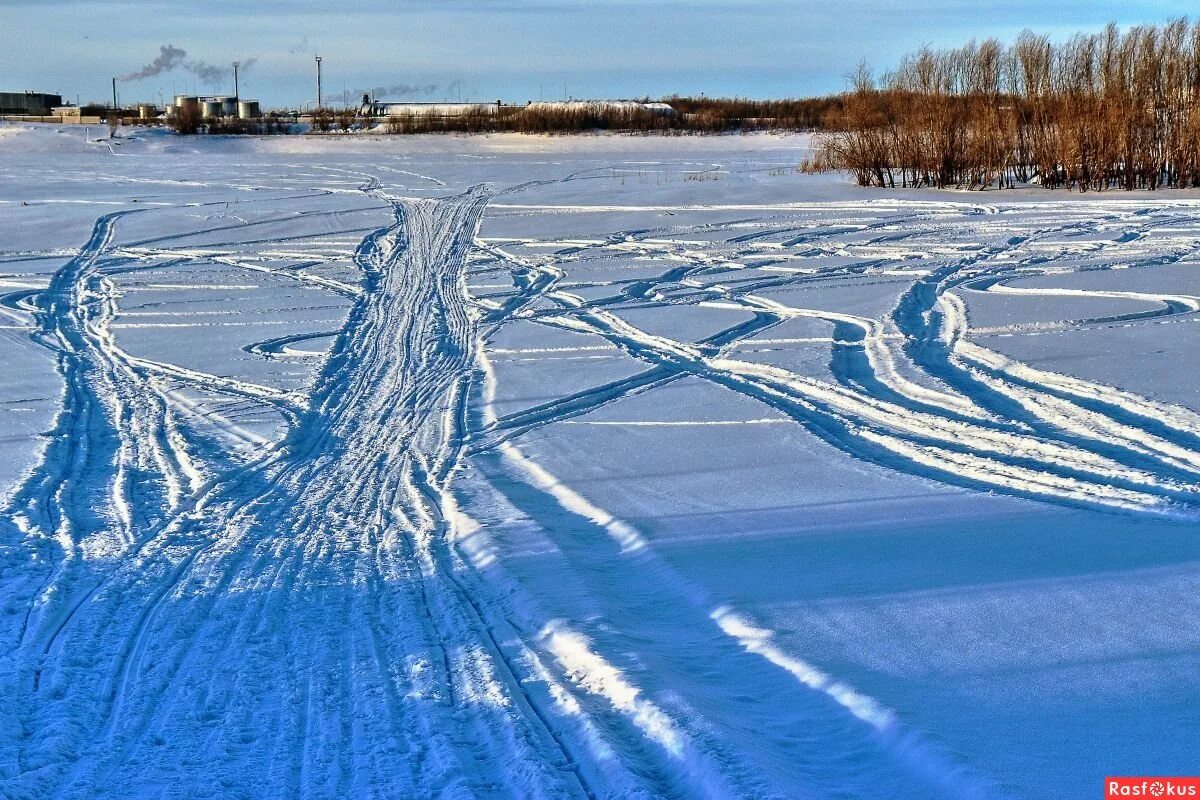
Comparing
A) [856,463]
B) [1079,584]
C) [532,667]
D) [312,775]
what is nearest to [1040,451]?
[856,463]

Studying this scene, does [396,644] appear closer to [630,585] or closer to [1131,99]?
[630,585]

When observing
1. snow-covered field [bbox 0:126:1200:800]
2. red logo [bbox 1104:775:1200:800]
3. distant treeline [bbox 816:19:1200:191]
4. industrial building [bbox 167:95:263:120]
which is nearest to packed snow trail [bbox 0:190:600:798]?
snow-covered field [bbox 0:126:1200:800]

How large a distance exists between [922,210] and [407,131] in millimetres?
36910

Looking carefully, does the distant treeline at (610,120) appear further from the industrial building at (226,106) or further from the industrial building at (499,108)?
the industrial building at (226,106)

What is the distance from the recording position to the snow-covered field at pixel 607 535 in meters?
3.59

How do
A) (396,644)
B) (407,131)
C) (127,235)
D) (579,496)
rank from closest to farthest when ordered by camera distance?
(396,644) < (579,496) < (127,235) < (407,131)

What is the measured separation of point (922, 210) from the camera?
839 inches

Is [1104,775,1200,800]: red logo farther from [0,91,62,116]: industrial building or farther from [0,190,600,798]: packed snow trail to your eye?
[0,91,62,116]: industrial building

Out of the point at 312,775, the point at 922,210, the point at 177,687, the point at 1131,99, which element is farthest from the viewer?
the point at 1131,99

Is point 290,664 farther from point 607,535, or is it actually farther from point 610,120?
point 610,120

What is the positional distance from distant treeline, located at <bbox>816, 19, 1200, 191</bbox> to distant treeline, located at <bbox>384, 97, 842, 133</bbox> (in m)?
24.2

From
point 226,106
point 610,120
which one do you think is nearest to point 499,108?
point 610,120

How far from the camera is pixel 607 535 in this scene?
5762 mm

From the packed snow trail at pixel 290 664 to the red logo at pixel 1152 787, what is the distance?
156 centimetres
